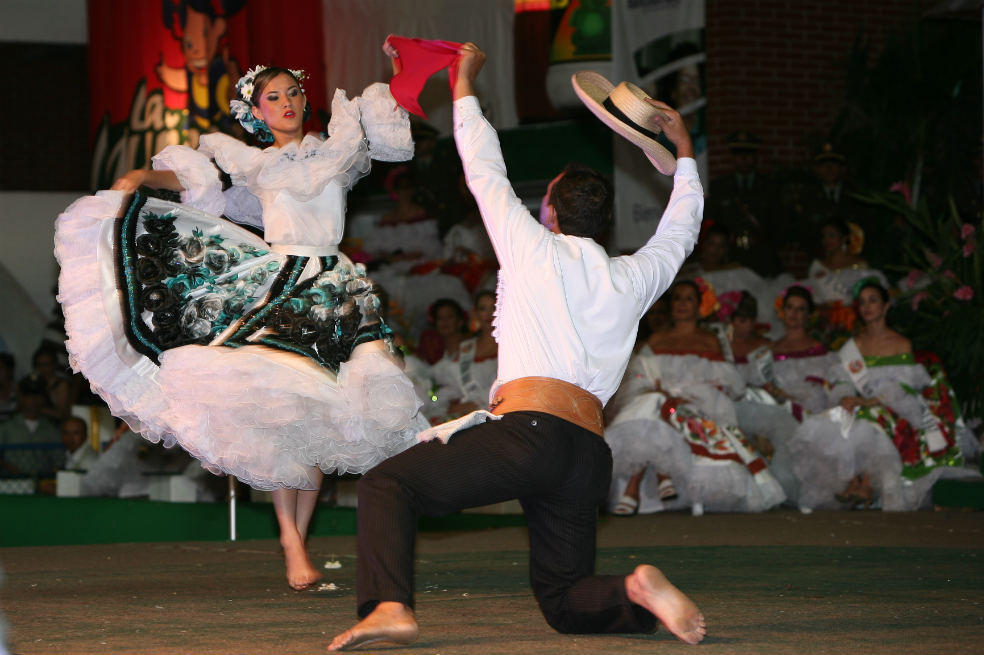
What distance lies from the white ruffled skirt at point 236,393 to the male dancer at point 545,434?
1.05 metres

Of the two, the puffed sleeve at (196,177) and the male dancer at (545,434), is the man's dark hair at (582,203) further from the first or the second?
the puffed sleeve at (196,177)

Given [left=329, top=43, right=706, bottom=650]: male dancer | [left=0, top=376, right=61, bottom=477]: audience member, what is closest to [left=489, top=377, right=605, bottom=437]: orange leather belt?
[left=329, top=43, right=706, bottom=650]: male dancer

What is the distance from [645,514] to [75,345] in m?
3.97

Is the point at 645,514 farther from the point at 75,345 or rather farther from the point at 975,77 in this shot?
the point at 975,77

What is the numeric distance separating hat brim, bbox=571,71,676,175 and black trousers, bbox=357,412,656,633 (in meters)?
0.80

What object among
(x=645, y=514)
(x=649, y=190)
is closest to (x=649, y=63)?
(x=649, y=190)

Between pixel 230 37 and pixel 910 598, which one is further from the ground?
pixel 230 37

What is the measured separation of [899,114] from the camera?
1064 centimetres

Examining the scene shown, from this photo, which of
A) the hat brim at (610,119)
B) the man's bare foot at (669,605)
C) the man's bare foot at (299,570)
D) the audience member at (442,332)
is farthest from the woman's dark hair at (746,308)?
the man's bare foot at (669,605)

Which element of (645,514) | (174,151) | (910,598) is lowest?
(645,514)

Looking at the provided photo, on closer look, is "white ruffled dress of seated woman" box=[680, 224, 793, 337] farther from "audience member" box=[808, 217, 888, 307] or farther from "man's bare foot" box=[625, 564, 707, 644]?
"man's bare foot" box=[625, 564, 707, 644]

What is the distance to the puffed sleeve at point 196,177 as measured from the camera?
4.62 meters

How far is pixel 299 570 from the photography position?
4250 mm

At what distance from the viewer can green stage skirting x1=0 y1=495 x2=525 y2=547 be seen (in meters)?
7.49
